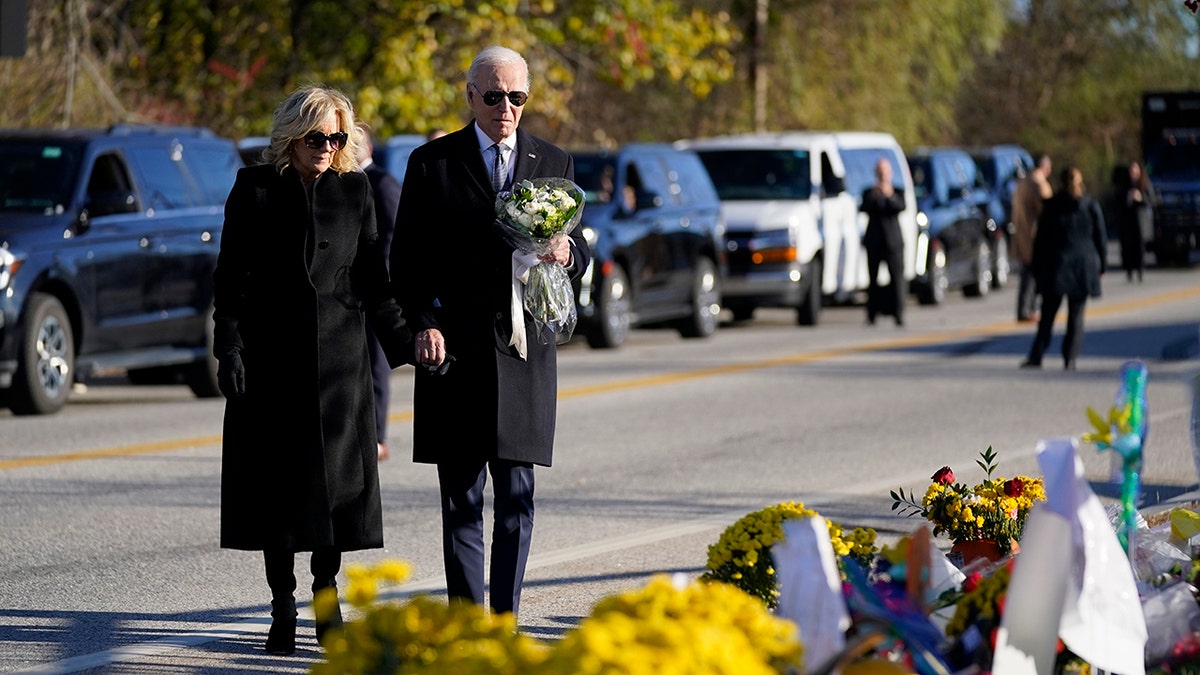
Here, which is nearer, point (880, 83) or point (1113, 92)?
point (880, 83)

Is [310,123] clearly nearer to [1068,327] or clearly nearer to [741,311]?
[1068,327]

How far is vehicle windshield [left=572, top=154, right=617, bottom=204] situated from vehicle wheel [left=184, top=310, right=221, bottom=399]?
5524 mm

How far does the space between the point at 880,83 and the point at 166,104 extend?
62.1 feet

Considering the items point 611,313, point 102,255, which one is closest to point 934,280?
point 611,313

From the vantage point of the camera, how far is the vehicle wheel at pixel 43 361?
44.4ft

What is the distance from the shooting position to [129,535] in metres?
8.88

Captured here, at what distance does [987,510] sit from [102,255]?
30.6ft

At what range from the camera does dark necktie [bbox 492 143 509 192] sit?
19.8ft

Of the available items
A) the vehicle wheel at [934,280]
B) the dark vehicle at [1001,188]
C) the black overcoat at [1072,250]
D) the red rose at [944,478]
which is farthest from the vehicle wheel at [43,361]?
the dark vehicle at [1001,188]

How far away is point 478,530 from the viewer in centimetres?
601

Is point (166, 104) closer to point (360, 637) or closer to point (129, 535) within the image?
point (129, 535)

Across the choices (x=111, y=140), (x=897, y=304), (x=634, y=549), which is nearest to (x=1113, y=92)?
(x=897, y=304)

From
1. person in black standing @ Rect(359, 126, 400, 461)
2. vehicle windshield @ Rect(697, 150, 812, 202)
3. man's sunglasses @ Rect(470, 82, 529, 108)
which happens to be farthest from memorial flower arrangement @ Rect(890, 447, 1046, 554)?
vehicle windshield @ Rect(697, 150, 812, 202)

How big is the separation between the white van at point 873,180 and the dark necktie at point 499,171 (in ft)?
59.7
